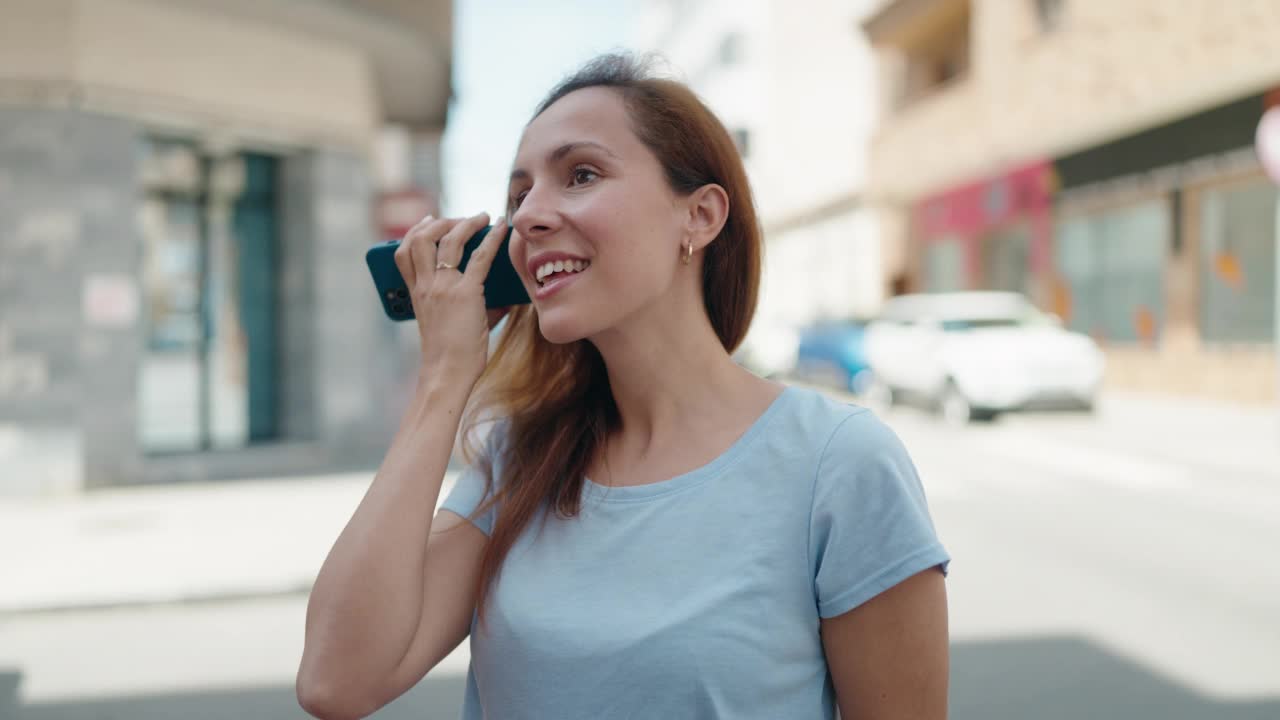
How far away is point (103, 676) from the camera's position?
18.1 ft

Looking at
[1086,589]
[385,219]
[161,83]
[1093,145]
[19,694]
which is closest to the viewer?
[19,694]

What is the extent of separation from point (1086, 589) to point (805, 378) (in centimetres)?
1808

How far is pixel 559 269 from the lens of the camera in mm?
1974

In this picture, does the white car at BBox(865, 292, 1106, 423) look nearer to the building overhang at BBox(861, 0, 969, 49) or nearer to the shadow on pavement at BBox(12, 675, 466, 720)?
the shadow on pavement at BBox(12, 675, 466, 720)

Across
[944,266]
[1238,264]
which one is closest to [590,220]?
[1238,264]

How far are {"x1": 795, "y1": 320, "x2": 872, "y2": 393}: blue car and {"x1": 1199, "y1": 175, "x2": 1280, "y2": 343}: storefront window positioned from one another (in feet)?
18.8

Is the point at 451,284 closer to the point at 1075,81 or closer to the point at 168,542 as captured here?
the point at 168,542

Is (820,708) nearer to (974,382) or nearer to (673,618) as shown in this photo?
(673,618)

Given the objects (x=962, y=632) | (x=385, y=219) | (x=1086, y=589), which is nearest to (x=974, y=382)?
(x=385, y=219)

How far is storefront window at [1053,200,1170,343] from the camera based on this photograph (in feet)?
68.3

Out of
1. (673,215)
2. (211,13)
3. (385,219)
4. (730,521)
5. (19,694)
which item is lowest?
(19,694)

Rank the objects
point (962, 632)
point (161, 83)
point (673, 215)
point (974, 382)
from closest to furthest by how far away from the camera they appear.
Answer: point (673, 215), point (962, 632), point (161, 83), point (974, 382)

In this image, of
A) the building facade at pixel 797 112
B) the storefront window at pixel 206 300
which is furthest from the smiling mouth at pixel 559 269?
the building facade at pixel 797 112

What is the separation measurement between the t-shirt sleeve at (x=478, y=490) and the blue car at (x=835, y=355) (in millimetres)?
19859
